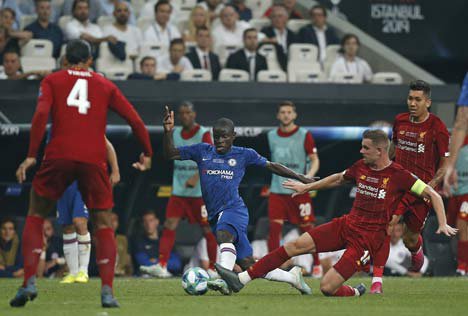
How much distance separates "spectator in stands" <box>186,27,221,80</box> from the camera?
18156 mm

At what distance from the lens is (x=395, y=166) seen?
10.9 meters

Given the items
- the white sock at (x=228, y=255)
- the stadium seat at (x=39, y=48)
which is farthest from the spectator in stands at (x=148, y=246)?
the white sock at (x=228, y=255)

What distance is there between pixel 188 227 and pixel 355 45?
401 centimetres

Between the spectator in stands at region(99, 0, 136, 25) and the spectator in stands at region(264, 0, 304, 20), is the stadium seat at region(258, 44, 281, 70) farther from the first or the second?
the spectator in stands at region(99, 0, 136, 25)

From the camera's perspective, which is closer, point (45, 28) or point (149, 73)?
point (149, 73)

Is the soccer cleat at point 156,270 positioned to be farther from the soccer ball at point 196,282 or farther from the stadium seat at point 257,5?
the stadium seat at point 257,5

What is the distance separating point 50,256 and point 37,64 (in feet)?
9.00

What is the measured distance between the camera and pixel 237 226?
11.5 meters

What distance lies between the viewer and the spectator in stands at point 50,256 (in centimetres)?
1599

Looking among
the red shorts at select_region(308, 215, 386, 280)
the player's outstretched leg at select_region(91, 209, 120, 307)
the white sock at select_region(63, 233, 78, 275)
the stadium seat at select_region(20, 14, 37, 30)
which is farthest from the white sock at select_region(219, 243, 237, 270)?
the stadium seat at select_region(20, 14, 37, 30)

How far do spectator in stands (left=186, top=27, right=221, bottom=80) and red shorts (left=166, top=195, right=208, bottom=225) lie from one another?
3.10 m

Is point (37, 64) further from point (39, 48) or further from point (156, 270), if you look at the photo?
point (156, 270)

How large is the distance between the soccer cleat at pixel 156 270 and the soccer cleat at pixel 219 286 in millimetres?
4462

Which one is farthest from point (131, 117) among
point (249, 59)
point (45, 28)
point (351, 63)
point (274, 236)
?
point (351, 63)
